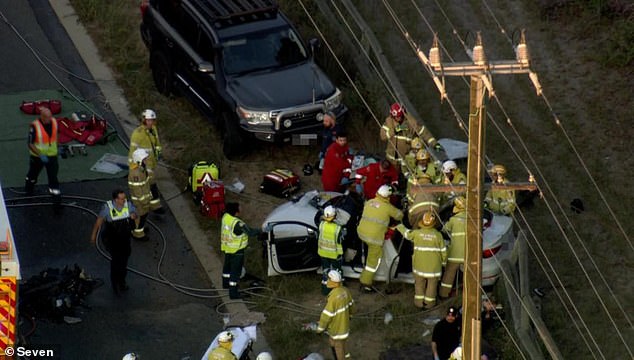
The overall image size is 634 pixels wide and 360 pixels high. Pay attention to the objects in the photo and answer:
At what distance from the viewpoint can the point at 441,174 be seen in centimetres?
2048

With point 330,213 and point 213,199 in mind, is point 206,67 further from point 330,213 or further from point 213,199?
point 330,213

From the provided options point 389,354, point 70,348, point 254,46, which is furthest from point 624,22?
point 70,348

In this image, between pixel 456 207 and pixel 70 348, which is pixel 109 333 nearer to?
pixel 70 348

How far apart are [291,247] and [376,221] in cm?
123

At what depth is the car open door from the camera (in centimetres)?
1955

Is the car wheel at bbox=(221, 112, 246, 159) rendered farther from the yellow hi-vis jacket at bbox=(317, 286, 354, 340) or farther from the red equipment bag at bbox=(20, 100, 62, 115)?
the yellow hi-vis jacket at bbox=(317, 286, 354, 340)

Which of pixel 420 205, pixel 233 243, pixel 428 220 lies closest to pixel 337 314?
pixel 428 220

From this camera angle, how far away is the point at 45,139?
20.7m

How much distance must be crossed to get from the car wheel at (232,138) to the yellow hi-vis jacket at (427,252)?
14.2 feet

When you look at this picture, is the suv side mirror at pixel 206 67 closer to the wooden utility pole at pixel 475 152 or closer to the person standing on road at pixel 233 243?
the person standing on road at pixel 233 243

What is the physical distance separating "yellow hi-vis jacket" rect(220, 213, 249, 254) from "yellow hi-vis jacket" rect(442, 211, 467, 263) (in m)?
2.54

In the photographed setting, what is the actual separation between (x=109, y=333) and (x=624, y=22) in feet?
38.6

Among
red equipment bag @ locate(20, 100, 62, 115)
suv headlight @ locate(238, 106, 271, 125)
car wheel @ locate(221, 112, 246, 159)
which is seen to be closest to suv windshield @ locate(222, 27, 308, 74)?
car wheel @ locate(221, 112, 246, 159)

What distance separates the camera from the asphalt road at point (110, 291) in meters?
18.5
